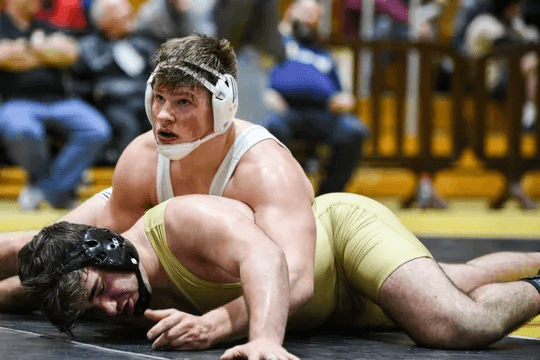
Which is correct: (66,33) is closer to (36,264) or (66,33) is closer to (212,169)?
(212,169)

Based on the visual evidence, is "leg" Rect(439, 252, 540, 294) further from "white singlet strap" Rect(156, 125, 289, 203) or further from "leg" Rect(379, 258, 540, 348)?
"white singlet strap" Rect(156, 125, 289, 203)

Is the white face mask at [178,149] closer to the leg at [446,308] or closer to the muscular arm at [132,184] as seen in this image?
the muscular arm at [132,184]

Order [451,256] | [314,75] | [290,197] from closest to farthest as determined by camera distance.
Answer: [290,197] → [451,256] → [314,75]

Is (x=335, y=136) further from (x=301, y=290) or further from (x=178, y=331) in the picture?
(x=178, y=331)

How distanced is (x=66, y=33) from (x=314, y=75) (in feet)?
5.72

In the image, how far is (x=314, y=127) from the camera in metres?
6.86

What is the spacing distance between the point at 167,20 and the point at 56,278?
4.45m

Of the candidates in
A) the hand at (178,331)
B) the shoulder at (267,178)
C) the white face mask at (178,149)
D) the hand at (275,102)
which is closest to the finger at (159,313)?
the hand at (178,331)

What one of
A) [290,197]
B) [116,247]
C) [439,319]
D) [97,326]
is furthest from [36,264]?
[439,319]

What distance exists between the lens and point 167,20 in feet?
22.6

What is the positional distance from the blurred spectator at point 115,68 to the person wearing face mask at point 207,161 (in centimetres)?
362

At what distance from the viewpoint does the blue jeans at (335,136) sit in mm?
6824

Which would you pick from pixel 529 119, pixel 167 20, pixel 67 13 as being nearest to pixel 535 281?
pixel 167 20

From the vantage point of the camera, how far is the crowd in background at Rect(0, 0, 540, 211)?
254 inches
